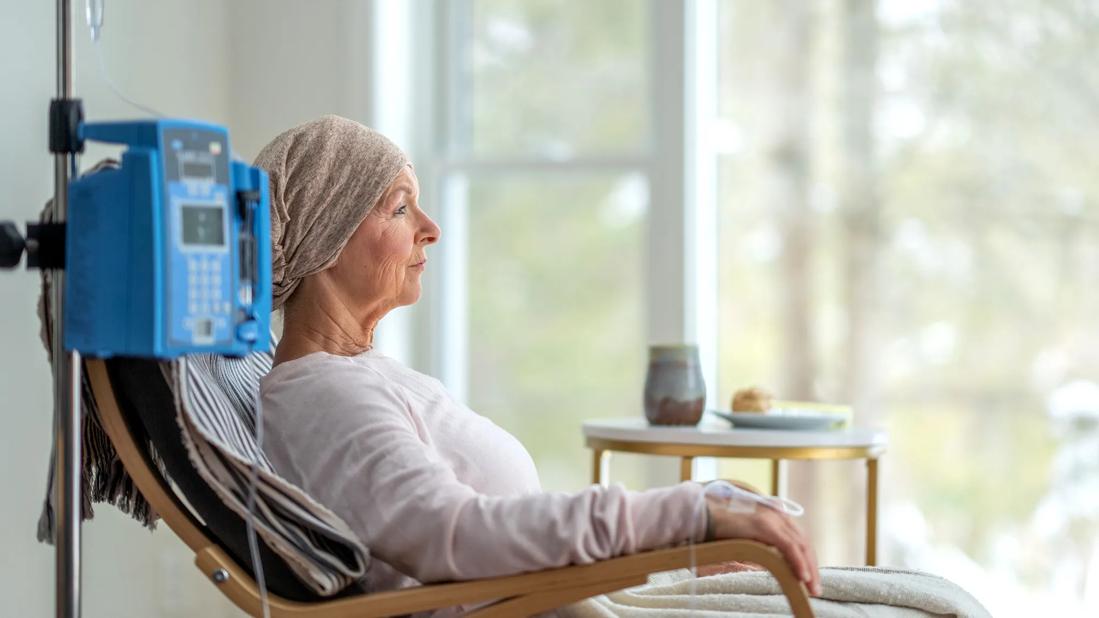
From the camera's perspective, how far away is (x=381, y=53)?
351 cm

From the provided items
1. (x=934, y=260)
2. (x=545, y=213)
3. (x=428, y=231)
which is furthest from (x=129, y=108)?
(x=934, y=260)

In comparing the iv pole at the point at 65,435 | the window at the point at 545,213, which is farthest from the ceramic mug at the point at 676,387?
the iv pole at the point at 65,435

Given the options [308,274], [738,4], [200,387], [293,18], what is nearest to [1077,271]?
[738,4]

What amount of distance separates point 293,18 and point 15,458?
1567mm

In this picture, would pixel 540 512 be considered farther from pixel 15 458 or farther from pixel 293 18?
pixel 293 18

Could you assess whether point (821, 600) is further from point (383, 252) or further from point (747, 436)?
point (747, 436)

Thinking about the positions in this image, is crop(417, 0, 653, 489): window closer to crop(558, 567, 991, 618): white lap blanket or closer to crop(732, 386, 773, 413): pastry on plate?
crop(732, 386, 773, 413): pastry on plate

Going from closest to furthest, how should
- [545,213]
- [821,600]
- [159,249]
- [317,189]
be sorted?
[159,249] < [821,600] < [317,189] < [545,213]

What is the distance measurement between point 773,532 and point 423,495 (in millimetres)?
385

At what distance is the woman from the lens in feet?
4.45

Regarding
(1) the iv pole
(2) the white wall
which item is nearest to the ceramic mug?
(2) the white wall

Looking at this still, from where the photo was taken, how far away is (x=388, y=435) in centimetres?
143

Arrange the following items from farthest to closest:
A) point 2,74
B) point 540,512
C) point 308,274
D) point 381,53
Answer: point 381,53 → point 2,74 → point 308,274 → point 540,512

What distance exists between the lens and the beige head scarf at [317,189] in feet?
5.40
